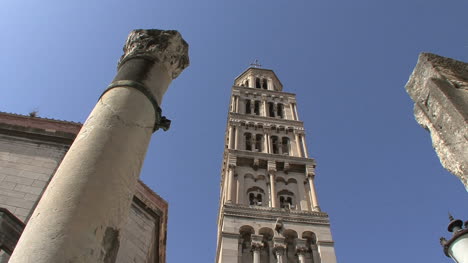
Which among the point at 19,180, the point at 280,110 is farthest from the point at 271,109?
the point at 19,180

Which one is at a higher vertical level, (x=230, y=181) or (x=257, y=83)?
(x=257, y=83)

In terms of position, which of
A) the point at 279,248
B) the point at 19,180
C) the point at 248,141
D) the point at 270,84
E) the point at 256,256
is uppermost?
the point at 270,84

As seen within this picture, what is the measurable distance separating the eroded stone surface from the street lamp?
5.57 feet

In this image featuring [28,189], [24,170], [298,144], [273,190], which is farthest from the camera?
[298,144]

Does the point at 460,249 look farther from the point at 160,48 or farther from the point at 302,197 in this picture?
the point at 302,197

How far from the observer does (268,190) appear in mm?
22109

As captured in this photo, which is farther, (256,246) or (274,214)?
(274,214)

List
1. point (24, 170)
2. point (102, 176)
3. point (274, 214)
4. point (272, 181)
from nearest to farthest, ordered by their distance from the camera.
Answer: point (102, 176) < point (24, 170) < point (274, 214) < point (272, 181)

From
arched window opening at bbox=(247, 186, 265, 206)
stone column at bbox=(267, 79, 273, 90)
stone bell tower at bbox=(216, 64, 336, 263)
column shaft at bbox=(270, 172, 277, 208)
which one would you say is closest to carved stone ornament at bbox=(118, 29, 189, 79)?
stone bell tower at bbox=(216, 64, 336, 263)

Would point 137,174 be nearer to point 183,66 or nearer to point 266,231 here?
point 183,66

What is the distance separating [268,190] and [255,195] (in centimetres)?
81

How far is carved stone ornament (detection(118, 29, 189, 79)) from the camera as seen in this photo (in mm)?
4723

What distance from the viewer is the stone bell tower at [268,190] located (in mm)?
18438

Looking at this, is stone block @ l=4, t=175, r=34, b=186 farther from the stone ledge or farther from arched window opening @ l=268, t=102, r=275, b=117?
arched window opening @ l=268, t=102, r=275, b=117
